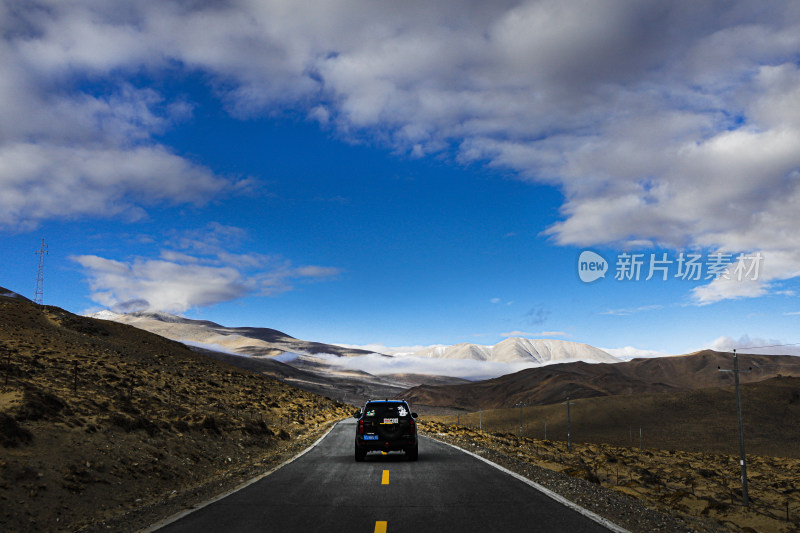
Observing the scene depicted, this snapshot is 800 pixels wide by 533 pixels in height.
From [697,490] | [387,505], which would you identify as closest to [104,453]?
[387,505]

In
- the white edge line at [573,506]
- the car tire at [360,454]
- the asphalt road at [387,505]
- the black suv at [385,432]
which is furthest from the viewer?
the car tire at [360,454]

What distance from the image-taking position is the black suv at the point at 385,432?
1795 centimetres

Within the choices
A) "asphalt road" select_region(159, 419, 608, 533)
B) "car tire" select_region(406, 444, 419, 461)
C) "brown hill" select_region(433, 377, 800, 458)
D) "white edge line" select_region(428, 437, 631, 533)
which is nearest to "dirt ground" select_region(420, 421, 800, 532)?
"white edge line" select_region(428, 437, 631, 533)

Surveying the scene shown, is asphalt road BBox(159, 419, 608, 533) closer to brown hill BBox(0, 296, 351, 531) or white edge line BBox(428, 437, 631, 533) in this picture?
Answer: white edge line BBox(428, 437, 631, 533)

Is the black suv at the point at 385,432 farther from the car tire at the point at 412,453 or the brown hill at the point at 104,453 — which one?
the brown hill at the point at 104,453

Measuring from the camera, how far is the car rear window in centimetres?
1834

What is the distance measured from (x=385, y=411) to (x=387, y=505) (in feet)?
27.0

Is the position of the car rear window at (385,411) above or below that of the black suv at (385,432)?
above

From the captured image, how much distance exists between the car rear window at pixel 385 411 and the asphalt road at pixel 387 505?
2.45 m

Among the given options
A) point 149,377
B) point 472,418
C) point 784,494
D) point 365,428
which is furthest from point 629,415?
point 365,428

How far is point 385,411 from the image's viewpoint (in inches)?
727

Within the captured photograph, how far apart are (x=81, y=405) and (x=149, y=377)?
26924mm

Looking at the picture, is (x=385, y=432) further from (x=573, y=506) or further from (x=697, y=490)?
(x=697, y=490)

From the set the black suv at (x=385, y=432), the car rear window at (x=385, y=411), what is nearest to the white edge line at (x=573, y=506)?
the black suv at (x=385, y=432)
